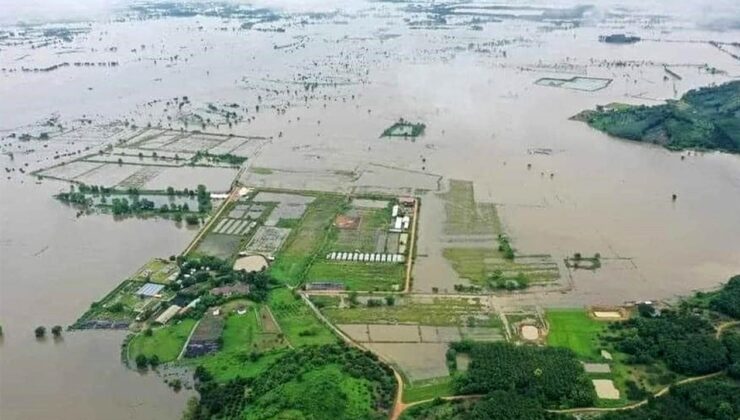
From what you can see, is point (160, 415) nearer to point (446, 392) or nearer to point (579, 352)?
point (446, 392)

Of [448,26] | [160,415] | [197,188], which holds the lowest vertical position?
[160,415]

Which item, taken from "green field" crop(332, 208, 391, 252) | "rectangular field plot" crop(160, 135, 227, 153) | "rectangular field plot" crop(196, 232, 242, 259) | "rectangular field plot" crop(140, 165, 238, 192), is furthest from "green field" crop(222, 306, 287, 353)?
"rectangular field plot" crop(160, 135, 227, 153)

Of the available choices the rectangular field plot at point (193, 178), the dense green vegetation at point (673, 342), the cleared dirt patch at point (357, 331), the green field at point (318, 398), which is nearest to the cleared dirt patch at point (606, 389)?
the dense green vegetation at point (673, 342)

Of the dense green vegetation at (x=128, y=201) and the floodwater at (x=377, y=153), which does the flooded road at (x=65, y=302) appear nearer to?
the floodwater at (x=377, y=153)

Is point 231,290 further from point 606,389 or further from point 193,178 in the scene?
point 606,389

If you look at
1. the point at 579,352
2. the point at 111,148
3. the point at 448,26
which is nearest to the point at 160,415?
the point at 579,352

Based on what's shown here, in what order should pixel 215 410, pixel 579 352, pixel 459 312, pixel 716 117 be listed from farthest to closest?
1. pixel 716 117
2. pixel 459 312
3. pixel 579 352
4. pixel 215 410

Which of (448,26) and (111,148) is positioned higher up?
(448,26)
